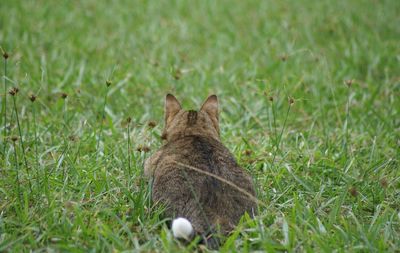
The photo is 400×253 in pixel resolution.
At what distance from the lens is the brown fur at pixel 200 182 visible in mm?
3484

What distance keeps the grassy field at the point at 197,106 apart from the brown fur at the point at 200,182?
138 mm

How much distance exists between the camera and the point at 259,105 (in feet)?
19.1

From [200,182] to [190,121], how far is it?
0.84 meters

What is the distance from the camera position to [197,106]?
5.85 m

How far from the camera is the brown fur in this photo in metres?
3.48

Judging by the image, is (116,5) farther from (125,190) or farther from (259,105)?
(125,190)

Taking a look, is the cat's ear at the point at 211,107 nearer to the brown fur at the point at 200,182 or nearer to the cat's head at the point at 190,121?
the cat's head at the point at 190,121

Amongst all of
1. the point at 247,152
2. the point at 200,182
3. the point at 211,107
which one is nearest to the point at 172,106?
the point at 211,107

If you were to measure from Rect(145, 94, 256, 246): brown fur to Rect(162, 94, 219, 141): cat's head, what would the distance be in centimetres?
1

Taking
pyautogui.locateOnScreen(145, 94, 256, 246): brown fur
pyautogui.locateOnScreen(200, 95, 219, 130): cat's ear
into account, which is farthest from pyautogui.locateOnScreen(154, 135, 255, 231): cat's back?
pyautogui.locateOnScreen(200, 95, 219, 130): cat's ear

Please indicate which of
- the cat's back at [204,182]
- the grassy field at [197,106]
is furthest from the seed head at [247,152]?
the cat's back at [204,182]

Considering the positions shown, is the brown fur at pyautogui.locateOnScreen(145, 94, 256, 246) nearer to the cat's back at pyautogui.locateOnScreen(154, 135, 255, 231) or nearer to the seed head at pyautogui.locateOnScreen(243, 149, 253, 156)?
the cat's back at pyautogui.locateOnScreen(154, 135, 255, 231)

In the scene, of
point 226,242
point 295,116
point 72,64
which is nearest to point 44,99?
point 72,64

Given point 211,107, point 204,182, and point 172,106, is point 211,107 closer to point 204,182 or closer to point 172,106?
point 172,106
